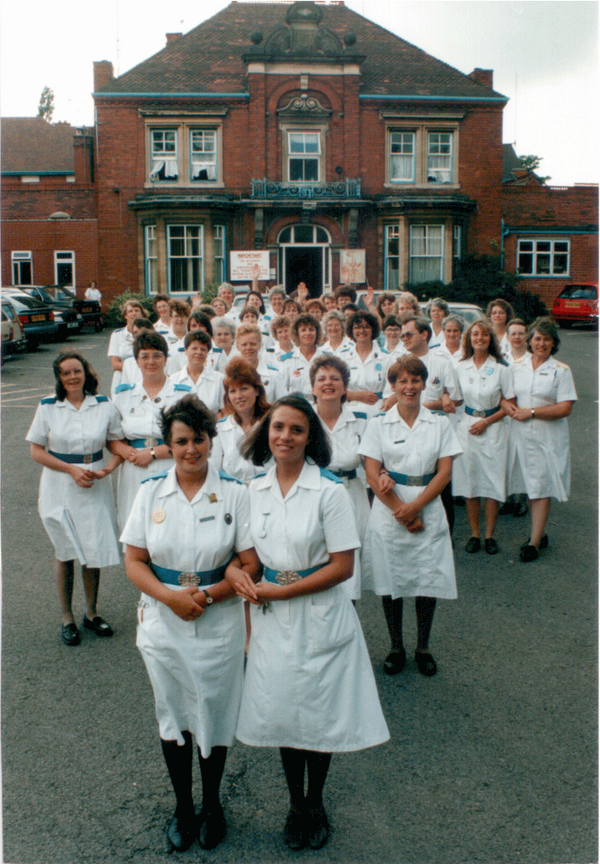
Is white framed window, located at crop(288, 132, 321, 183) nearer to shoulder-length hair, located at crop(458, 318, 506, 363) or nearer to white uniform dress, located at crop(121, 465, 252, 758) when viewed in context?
shoulder-length hair, located at crop(458, 318, 506, 363)

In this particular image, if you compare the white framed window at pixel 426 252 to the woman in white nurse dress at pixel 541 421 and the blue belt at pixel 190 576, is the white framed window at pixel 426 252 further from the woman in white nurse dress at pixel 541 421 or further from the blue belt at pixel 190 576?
the blue belt at pixel 190 576

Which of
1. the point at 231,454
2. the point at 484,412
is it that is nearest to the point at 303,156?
the point at 484,412

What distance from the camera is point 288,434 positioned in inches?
136

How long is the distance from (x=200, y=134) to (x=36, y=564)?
2703cm

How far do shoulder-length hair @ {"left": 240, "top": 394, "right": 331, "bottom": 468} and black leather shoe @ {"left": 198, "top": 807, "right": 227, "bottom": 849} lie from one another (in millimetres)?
1497

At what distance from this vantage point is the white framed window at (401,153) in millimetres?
31750

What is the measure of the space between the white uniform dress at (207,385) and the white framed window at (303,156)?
86.1ft

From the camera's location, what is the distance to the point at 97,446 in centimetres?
556

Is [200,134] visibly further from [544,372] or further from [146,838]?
[146,838]

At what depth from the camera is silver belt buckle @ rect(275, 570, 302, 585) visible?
341 cm

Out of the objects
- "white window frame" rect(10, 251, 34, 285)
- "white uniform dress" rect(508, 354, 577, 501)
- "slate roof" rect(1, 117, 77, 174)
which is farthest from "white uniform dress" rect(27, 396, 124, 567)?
"slate roof" rect(1, 117, 77, 174)

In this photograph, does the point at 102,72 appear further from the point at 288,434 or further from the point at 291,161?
the point at 288,434

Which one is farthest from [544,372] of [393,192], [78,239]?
[78,239]

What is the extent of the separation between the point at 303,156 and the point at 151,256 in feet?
22.3
